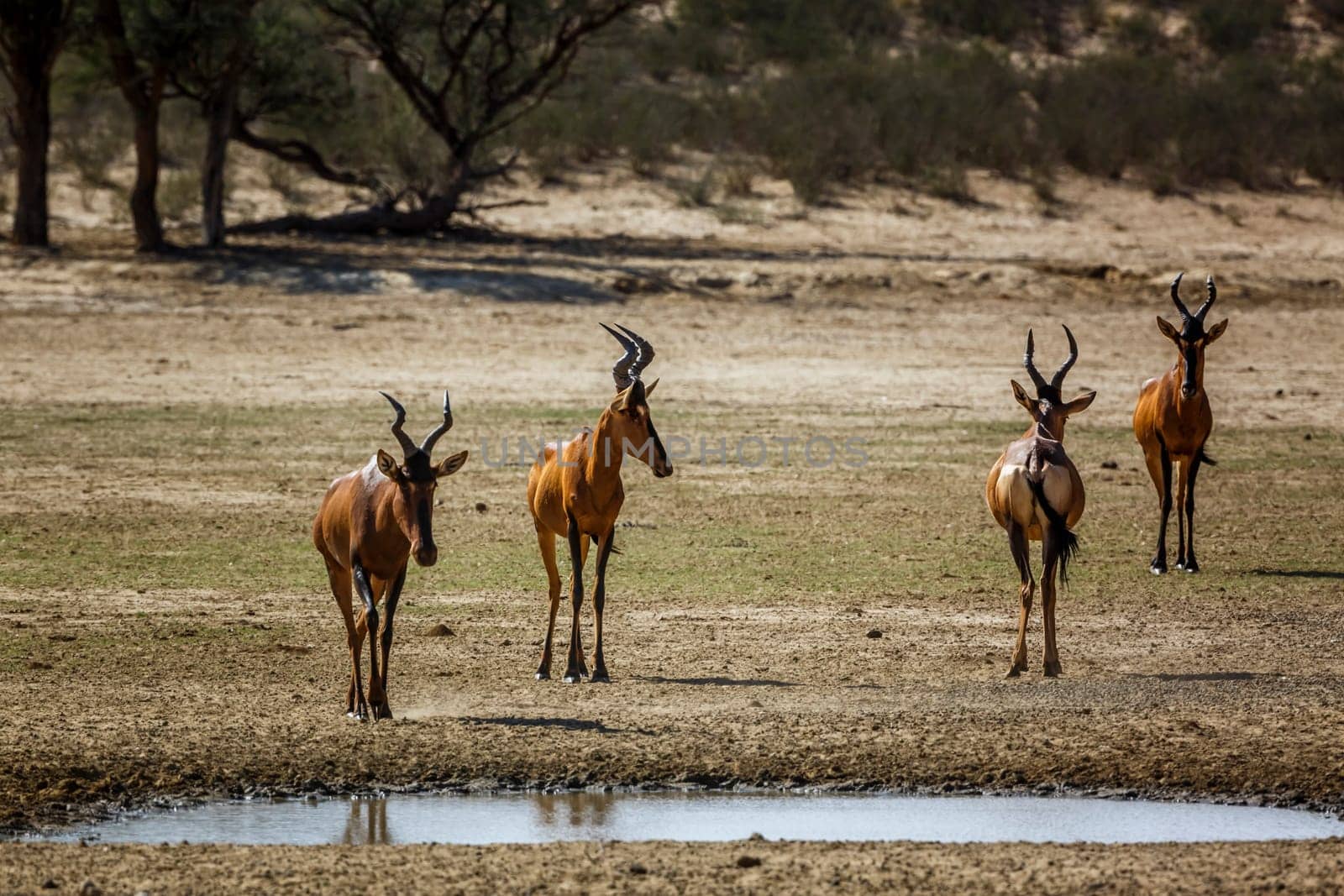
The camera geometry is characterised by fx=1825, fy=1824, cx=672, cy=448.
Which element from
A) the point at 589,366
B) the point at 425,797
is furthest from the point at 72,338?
the point at 425,797

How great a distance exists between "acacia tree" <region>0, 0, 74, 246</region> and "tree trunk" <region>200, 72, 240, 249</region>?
2.45 meters

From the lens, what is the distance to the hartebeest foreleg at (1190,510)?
13.9m

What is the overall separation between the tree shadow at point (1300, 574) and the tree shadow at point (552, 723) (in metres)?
6.45

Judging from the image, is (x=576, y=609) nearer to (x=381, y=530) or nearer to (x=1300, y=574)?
(x=381, y=530)

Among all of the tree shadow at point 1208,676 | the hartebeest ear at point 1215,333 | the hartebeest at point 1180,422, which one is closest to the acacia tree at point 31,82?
the hartebeest at point 1180,422

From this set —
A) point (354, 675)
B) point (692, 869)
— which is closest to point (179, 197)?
point (354, 675)

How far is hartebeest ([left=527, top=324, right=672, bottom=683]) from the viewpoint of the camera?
10.4 m

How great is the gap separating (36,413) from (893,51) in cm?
3419

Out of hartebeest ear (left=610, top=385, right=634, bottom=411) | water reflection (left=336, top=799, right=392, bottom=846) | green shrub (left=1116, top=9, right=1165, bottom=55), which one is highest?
green shrub (left=1116, top=9, right=1165, bottom=55)

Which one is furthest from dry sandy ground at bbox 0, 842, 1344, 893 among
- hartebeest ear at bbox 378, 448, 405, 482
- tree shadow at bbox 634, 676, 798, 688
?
tree shadow at bbox 634, 676, 798, 688

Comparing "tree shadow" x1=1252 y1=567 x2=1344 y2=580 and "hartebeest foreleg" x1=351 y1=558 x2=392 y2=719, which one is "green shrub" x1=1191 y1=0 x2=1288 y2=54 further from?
"hartebeest foreleg" x1=351 y1=558 x2=392 y2=719

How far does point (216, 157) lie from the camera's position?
1163 inches

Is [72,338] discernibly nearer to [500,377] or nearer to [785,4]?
[500,377]

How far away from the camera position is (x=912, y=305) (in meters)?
26.7
